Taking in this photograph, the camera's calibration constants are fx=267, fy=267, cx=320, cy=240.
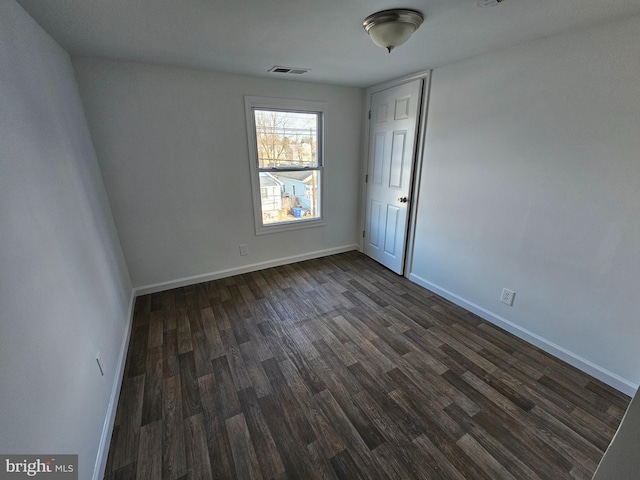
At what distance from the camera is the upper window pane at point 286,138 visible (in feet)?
9.78

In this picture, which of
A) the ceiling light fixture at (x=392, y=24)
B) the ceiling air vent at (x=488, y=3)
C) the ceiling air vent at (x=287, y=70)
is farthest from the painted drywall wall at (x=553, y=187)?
the ceiling air vent at (x=287, y=70)

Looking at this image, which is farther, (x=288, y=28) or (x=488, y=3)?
(x=288, y=28)

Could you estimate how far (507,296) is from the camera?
223cm

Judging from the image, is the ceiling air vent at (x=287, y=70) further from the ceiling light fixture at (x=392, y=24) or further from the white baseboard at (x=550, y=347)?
the white baseboard at (x=550, y=347)

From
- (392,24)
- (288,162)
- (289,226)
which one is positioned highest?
(392,24)

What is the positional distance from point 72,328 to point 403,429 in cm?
176

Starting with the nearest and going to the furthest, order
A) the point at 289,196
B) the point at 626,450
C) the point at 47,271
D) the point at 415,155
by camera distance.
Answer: the point at 626,450 → the point at 47,271 → the point at 415,155 → the point at 289,196

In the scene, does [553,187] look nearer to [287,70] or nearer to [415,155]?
[415,155]

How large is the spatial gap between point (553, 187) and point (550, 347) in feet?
3.89

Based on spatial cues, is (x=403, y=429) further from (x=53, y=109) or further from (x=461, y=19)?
(x=53, y=109)

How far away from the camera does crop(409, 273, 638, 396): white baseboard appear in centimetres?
172

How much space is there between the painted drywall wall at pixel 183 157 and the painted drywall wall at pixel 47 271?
0.44m

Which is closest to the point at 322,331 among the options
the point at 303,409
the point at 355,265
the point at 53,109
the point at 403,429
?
the point at 303,409

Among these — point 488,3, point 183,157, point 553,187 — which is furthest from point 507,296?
point 183,157
